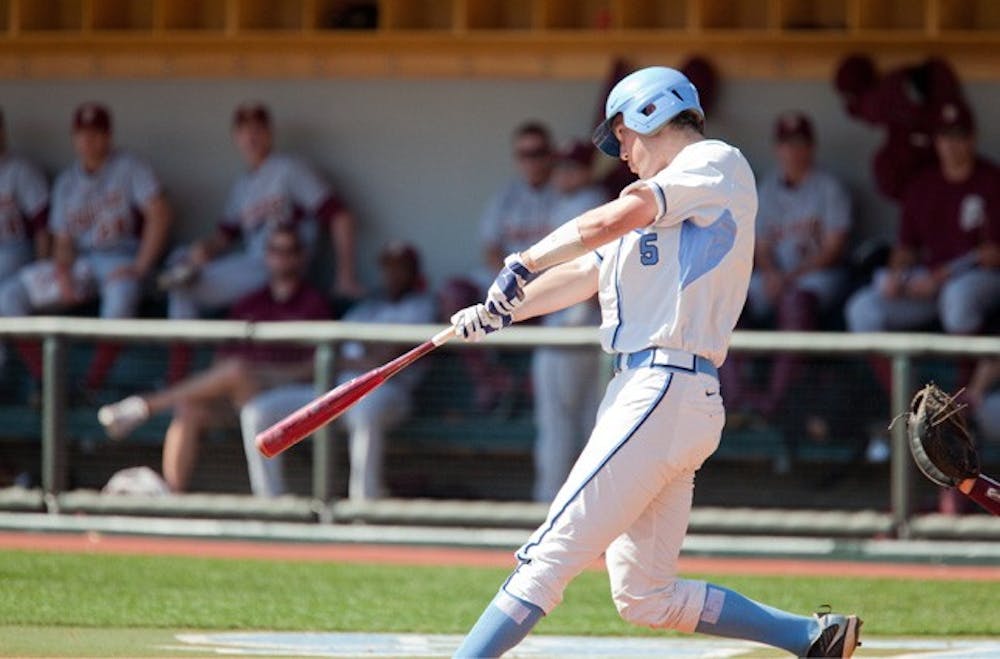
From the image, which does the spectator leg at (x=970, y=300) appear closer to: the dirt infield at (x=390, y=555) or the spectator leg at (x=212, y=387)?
the dirt infield at (x=390, y=555)

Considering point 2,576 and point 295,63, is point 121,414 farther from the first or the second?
point 295,63

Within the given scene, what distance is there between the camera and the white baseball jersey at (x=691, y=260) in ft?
15.4

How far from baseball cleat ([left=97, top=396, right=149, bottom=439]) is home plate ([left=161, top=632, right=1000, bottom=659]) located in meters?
2.64

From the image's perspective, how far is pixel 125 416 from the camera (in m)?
8.74

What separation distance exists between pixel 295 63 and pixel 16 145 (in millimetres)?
1857

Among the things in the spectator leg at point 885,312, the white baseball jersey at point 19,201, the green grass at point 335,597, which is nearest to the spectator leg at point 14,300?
the white baseball jersey at point 19,201

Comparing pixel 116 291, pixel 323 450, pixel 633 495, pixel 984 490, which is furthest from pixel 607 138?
pixel 116 291

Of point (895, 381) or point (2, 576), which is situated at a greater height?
point (895, 381)

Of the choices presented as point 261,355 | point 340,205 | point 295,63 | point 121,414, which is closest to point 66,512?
point 121,414

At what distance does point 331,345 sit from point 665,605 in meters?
3.95

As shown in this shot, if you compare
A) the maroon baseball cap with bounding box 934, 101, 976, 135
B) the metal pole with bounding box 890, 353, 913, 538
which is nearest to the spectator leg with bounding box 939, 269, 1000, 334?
the maroon baseball cap with bounding box 934, 101, 976, 135

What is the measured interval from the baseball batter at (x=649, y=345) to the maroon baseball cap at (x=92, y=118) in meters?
6.36

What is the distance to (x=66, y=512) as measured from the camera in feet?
29.3

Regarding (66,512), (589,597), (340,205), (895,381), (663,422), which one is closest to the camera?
(663,422)
